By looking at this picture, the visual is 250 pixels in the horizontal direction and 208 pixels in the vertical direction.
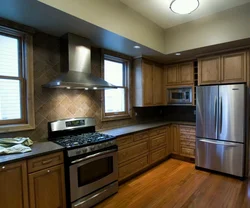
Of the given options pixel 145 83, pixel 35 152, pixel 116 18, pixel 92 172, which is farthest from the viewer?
pixel 145 83

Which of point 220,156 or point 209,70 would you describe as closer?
point 220,156

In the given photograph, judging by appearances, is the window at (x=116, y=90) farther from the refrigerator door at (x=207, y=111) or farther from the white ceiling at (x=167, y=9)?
the refrigerator door at (x=207, y=111)

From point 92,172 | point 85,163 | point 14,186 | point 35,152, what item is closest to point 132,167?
point 92,172

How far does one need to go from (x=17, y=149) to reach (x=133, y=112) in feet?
8.27

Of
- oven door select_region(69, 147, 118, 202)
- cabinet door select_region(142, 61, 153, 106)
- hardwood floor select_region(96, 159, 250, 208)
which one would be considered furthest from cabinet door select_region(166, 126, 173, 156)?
oven door select_region(69, 147, 118, 202)

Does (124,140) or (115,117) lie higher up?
(115,117)

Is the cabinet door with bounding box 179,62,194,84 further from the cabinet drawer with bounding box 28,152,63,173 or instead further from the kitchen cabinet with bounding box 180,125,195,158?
the cabinet drawer with bounding box 28,152,63,173

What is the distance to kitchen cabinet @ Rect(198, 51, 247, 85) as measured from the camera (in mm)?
3055

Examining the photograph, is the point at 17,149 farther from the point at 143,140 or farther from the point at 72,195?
the point at 143,140

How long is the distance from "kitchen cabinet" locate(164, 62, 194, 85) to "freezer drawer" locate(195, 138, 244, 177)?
1439mm

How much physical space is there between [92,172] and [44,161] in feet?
2.32

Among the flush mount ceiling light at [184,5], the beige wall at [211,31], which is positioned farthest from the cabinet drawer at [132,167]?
the flush mount ceiling light at [184,5]

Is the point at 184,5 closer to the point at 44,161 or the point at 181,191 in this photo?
the point at 44,161

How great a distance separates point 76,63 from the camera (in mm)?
2480
